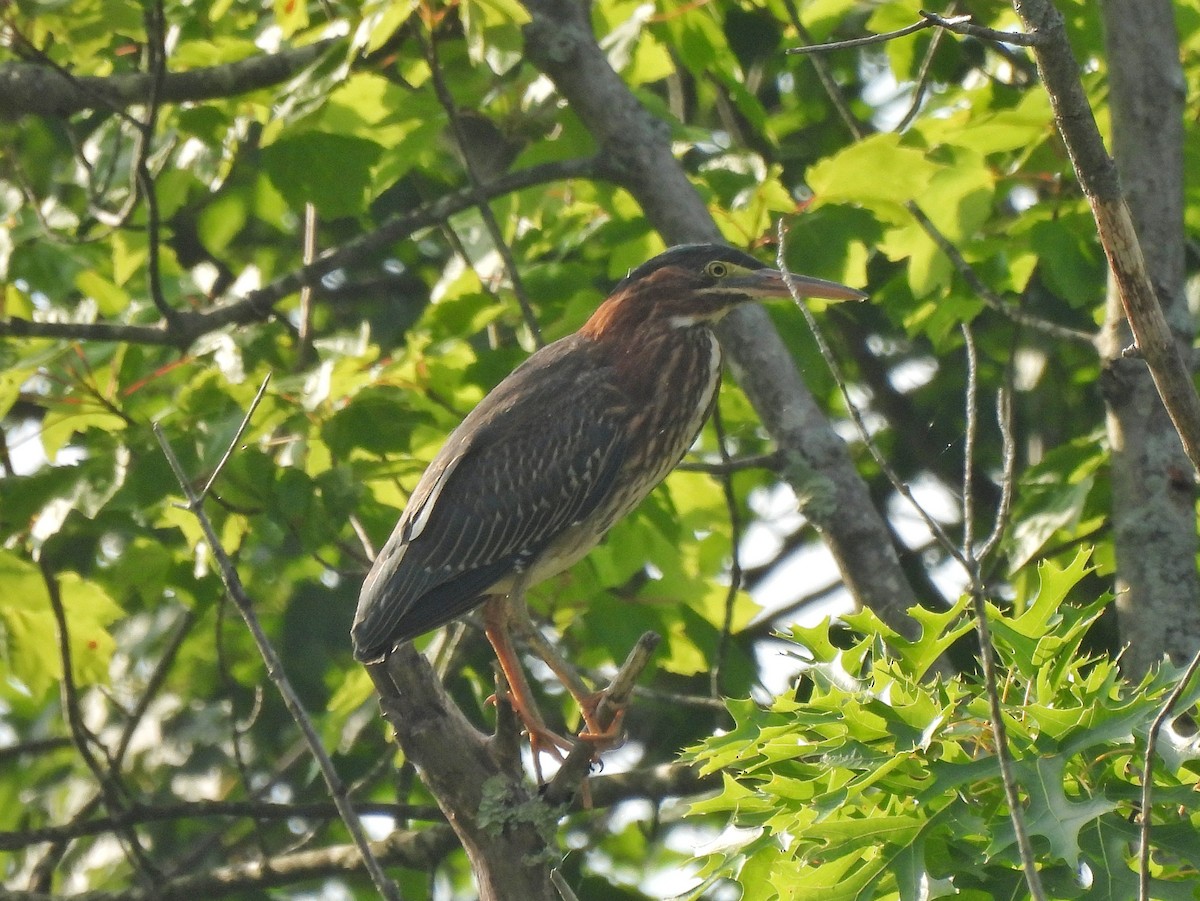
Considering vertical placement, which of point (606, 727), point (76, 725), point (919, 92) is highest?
point (919, 92)

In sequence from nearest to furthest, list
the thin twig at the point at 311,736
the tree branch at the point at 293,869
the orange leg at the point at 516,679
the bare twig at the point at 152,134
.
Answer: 1. the thin twig at the point at 311,736
2. the orange leg at the point at 516,679
3. the bare twig at the point at 152,134
4. the tree branch at the point at 293,869

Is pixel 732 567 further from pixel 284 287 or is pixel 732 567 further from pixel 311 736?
pixel 311 736

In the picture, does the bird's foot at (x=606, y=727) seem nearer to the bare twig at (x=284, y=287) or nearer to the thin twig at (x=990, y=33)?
the bare twig at (x=284, y=287)

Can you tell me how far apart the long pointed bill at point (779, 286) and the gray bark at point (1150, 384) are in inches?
27.9

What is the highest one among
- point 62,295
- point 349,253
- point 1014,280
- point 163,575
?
point 62,295

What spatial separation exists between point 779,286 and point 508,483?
922mm

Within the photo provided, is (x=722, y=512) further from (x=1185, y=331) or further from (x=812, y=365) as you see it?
(x=1185, y=331)

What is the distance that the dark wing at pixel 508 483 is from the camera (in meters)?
4.22

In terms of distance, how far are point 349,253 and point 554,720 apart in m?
2.01

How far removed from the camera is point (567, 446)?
4.41 meters

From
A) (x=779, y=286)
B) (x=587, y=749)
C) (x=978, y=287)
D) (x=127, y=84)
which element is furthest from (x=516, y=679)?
(x=127, y=84)

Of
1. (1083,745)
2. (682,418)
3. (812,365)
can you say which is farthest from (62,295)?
(1083,745)

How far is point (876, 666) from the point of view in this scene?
105 inches

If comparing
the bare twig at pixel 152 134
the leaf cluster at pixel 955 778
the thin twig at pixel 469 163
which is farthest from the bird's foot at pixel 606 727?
the bare twig at pixel 152 134
